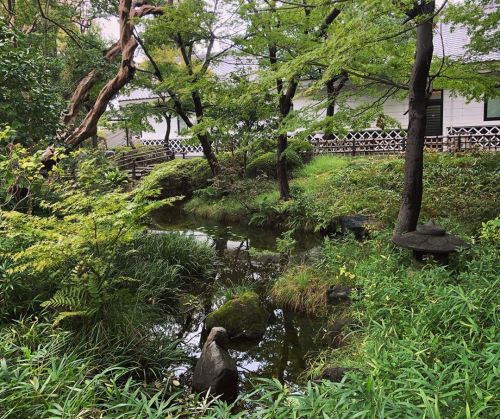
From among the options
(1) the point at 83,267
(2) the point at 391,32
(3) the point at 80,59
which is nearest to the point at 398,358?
(1) the point at 83,267

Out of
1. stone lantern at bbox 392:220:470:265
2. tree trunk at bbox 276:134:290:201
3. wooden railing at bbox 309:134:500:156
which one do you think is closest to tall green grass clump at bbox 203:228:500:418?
stone lantern at bbox 392:220:470:265

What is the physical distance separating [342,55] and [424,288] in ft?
10.1

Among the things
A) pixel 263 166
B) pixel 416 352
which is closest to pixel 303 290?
pixel 416 352

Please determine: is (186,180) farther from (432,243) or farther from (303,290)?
(432,243)

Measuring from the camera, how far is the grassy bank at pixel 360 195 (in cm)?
777

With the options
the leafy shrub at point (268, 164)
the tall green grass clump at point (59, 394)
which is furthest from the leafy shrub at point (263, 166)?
the tall green grass clump at point (59, 394)

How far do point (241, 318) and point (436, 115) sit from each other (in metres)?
17.1

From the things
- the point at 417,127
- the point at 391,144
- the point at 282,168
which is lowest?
the point at 282,168

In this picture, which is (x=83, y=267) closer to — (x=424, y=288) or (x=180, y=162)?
(x=424, y=288)

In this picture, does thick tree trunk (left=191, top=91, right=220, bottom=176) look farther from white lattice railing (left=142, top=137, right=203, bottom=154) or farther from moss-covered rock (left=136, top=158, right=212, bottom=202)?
white lattice railing (left=142, top=137, right=203, bottom=154)

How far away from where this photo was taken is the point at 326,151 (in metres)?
18.4

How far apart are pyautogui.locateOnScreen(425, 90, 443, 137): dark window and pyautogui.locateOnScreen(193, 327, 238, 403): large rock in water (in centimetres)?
1767

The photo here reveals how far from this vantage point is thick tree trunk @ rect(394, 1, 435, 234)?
18.1 ft

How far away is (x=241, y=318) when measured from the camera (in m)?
5.95
